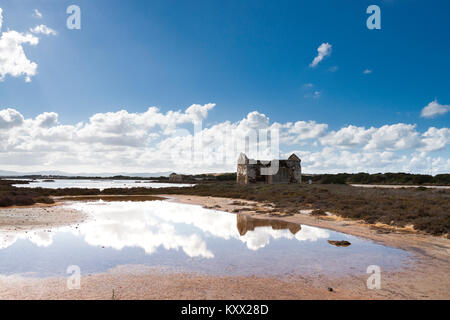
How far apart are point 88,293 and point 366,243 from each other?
36.9 ft

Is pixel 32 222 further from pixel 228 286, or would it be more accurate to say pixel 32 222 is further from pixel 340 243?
pixel 340 243

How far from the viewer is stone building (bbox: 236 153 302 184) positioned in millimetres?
58312

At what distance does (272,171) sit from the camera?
58688 mm

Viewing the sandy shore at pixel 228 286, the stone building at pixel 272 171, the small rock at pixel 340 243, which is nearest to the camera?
the sandy shore at pixel 228 286

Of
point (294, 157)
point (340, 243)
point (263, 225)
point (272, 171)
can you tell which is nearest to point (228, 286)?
point (340, 243)

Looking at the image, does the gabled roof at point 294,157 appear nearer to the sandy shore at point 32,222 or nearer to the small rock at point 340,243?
the sandy shore at point 32,222

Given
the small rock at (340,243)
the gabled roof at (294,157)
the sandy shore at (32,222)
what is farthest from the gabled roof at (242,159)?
the small rock at (340,243)

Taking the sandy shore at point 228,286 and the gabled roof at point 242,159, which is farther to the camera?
the gabled roof at point 242,159

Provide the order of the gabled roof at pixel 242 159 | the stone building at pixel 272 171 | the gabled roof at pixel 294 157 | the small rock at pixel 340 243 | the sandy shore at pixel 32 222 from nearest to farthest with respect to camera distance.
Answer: the small rock at pixel 340 243 → the sandy shore at pixel 32 222 → the stone building at pixel 272 171 → the gabled roof at pixel 294 157 → the gabled roof at pixel 242 159

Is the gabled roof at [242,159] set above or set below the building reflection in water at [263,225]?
above

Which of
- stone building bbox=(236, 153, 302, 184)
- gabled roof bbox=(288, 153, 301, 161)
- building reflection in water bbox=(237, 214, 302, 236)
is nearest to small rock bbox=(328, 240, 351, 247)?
building reflection in water bbox=(237, 214, 302, 236)

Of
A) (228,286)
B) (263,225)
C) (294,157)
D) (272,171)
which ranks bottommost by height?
(263,225)

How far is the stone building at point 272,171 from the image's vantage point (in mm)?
58312
